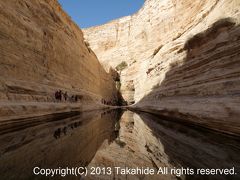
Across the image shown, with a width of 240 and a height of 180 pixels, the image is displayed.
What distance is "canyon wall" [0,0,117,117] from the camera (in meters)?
5.15

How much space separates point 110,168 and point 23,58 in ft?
18.1

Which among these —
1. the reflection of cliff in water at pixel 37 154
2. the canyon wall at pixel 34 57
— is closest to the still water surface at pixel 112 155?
the reflection of cliff in water at pixel 37 154

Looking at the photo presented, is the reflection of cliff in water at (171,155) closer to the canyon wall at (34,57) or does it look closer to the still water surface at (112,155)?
the still water surface at (112,155)

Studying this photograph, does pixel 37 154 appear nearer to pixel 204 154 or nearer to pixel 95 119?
pixel 204 154

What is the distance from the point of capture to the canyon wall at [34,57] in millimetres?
5148

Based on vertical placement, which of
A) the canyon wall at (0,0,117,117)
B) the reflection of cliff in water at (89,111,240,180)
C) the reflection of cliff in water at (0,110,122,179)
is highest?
the canyon wall at (0,0,117,117)

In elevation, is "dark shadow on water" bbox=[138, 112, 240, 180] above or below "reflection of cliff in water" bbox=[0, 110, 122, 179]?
below

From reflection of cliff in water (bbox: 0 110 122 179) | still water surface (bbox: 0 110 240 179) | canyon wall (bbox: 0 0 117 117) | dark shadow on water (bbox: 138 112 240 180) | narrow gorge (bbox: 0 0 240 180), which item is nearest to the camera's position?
reflection of cliff in water (bbox: 0 110 122 179)

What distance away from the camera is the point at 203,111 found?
181 inches

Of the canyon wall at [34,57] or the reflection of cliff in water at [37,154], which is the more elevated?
the canyon wall at [34,57]

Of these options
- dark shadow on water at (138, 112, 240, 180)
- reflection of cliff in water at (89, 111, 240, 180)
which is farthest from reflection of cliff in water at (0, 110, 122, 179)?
dark shadow on water at (138, 112, 240, 180)

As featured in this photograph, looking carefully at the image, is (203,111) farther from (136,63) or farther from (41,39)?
(136,63)

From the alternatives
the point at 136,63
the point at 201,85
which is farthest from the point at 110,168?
the point at 136,63

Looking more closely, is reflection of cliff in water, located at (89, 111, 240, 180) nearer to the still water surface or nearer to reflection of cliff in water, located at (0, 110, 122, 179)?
the still water surface
